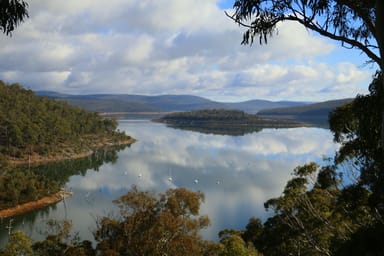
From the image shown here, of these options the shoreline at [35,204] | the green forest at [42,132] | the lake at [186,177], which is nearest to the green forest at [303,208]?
the lake at [186,177]

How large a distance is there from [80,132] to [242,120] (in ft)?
152

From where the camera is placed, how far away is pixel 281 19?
12.0 feet

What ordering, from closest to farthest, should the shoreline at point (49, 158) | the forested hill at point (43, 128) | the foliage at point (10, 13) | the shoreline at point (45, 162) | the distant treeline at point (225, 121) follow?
the foliage at point (10, 13)
the shoreline at point (45, 162)
the shoreline at point (49, 158)
the forested hill at point (43, 128)
the distant treeline at point (225, 121)

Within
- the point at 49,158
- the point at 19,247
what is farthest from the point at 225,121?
the point at 19,247

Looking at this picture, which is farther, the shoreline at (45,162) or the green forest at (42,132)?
the green forest at (42,132)

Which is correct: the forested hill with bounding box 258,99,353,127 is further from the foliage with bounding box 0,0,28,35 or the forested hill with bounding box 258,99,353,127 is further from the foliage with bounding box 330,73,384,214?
the foliage with bounding box 0,0,28,35

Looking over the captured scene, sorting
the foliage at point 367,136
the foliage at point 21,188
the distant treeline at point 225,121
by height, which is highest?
the foliage at point 367,136

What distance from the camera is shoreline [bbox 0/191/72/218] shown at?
60.9 feet

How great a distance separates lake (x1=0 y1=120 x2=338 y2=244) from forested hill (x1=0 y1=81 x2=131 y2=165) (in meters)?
4.13

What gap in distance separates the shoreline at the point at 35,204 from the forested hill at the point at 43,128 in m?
7.37

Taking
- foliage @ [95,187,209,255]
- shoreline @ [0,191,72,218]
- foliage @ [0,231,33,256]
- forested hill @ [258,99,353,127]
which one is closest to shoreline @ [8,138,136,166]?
shoreline @ [0,191,72,218]

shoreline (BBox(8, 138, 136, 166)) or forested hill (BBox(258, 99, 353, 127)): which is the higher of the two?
forested hill (BBox(258, 99, 353, 127))

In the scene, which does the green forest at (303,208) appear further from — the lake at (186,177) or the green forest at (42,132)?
the green forest at (42,132)

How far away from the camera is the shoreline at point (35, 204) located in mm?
18573
